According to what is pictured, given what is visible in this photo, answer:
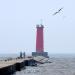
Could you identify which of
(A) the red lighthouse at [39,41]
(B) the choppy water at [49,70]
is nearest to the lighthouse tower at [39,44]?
(A) the red lighthouse at [39,41]

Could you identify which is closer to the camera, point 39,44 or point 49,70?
point 49,70

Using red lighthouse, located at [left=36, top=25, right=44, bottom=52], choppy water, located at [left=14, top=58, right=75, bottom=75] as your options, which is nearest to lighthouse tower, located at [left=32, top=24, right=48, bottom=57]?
red lighthouse, located at [left=36, top=25, right=44, bottom=52]

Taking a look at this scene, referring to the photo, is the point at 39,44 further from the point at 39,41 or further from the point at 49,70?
the point at 49,70

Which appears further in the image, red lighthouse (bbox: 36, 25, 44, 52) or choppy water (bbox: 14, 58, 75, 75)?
red lighthouse (bbox: 36, 25, 44, 52)

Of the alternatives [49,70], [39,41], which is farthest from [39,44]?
[49,70]

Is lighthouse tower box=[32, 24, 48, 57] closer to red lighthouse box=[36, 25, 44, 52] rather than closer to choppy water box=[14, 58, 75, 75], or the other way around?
red lighthouse box=[36, 25, 44, 52]

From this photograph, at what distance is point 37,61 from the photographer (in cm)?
8725

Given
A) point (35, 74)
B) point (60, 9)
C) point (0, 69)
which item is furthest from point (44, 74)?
point (60, 9)

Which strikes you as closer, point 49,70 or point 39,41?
point 49,70

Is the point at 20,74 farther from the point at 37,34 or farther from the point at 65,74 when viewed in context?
the point at 37,34

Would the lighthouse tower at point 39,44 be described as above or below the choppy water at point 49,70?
above

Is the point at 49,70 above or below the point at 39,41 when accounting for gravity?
below

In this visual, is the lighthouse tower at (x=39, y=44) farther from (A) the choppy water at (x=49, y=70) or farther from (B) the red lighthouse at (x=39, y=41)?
(A) the choppy water at (x=49, y=70)

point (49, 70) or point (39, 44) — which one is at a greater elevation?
point (39, 44)
